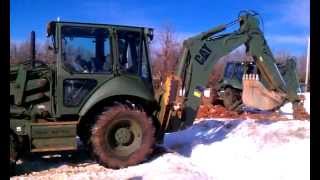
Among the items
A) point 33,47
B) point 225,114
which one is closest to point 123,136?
point 33,47

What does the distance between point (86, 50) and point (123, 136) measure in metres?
1.49

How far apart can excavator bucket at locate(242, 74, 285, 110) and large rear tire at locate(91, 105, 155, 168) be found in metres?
3.47

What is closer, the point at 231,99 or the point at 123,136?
the point at 123,136

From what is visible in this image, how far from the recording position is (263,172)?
726cm

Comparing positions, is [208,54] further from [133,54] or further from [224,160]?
[224,160]

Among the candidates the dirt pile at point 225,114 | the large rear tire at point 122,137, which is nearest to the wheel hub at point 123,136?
the large rear tire at point 122,137

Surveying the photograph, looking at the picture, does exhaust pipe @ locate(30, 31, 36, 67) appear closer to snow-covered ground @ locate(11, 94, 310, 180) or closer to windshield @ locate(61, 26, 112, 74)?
windshield @ locate(61, 26, 112, 74)

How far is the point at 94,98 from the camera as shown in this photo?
7.54 metres

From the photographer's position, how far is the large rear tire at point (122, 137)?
24.8ft
